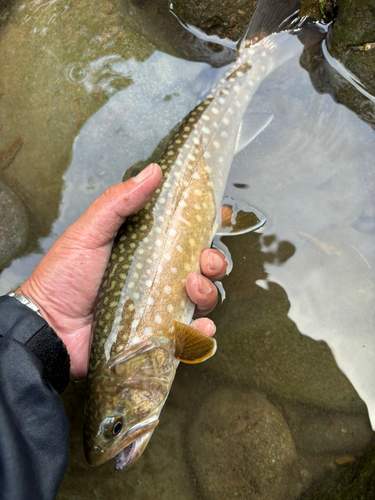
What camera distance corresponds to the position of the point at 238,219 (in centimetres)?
298

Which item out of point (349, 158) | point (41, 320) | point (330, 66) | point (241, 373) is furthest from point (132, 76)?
point (241, 373)

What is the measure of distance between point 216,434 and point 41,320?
1584 mm

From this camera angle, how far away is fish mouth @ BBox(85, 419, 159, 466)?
2252 millimetres

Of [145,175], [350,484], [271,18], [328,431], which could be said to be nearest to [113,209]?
[145,175]

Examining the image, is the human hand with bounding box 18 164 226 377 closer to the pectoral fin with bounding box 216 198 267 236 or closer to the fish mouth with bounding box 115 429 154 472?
the pectoral fin with bounding box 216 198 267 236

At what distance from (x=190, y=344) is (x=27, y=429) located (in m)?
1.05

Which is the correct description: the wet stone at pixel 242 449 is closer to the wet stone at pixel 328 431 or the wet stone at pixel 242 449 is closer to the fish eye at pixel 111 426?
the wet stone at pixel 328 431

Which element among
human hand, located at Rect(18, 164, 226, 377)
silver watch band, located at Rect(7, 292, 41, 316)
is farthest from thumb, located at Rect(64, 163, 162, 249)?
silver watch band, located at Rect(7, 292, 41, 316)

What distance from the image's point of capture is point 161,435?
288 cm

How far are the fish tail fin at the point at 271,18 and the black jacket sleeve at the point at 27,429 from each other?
9.52ft

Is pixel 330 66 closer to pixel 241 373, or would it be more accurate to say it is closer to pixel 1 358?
pixel 241 373

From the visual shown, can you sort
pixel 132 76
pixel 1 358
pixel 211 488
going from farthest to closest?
pixel 132 76, pixel 211 488, pixel 1 358

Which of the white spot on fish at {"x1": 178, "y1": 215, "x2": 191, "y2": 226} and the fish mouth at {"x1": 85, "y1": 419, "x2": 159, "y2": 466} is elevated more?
the white spot on fish at {"x1": 178, "y1": 215, "x2": 191, "y2": 226}

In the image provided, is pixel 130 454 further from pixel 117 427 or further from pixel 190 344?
pixel 190 344
